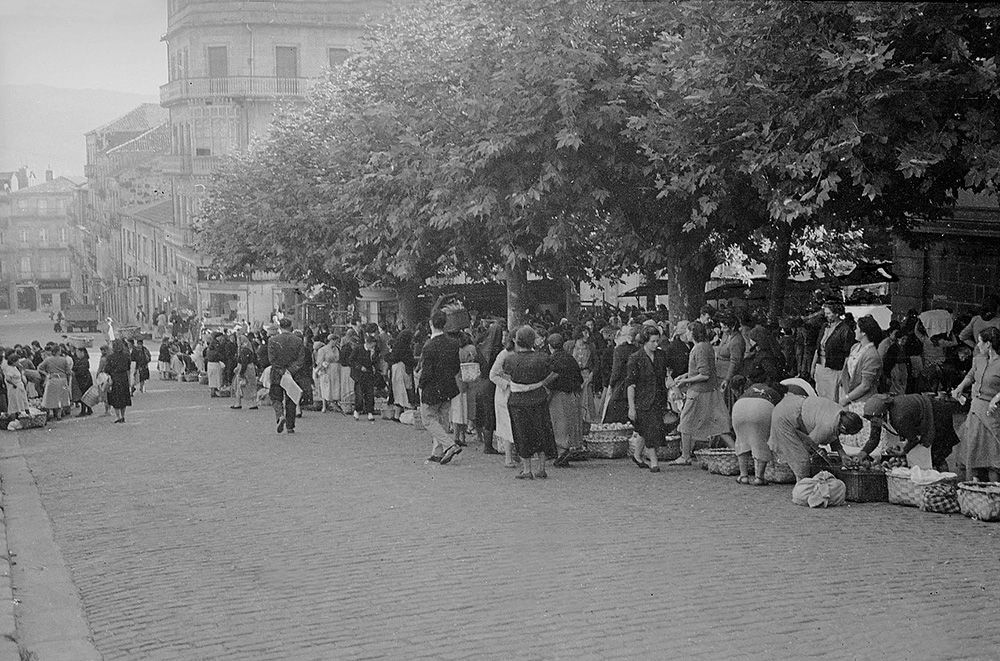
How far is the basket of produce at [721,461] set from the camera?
1491 centimetres

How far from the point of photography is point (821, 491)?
12.9m

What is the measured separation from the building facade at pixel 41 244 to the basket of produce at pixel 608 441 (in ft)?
114

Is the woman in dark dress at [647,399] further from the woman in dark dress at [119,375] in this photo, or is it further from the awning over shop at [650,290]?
the awning over shop at [650,290]

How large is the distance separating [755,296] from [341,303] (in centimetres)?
1505

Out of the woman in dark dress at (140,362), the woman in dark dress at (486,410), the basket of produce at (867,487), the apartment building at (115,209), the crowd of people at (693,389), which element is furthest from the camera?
the apartment building at (115,209)

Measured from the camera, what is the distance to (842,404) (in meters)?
14.6

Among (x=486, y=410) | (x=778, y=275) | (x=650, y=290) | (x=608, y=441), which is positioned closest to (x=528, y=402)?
(x=608, y=441)

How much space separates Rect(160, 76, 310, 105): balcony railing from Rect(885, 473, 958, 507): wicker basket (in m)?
41.0

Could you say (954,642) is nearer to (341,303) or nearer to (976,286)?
(976,286)

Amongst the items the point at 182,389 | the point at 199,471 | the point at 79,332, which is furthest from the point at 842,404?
the point at 79,332

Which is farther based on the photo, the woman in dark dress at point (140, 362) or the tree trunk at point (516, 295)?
the woman in dark dress at point (140, 362)

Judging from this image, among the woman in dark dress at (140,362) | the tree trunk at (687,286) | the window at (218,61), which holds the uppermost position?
the window at (218,61)

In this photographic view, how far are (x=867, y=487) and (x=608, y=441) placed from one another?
4.03 meters

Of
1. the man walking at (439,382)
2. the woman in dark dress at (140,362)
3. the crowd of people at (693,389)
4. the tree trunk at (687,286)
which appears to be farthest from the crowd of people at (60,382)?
the tree trunk at (687,286)
